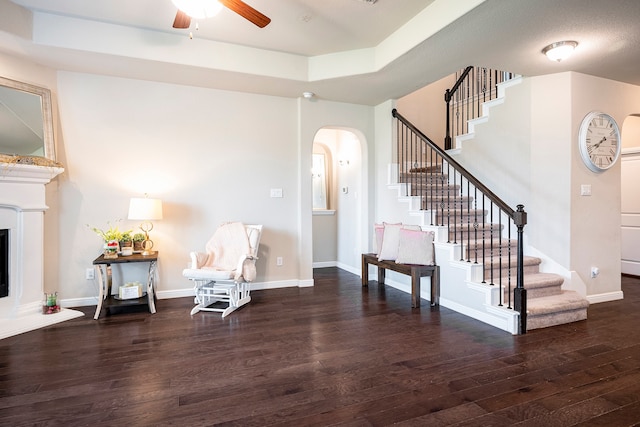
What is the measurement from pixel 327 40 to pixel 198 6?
1795 mm

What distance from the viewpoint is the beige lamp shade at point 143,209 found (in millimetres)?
3736

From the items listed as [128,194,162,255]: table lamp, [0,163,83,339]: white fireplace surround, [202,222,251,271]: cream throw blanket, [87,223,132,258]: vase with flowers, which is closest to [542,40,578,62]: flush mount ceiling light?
[202,222,251,271]: cream throw blanket

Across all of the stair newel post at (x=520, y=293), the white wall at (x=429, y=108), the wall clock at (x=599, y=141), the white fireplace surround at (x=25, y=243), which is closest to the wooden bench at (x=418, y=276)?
the stair newel post at (x=520, y=293)

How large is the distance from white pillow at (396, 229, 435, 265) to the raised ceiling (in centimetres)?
185

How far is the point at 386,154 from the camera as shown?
504 cm

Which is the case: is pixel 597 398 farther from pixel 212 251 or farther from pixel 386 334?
pixel 212 251

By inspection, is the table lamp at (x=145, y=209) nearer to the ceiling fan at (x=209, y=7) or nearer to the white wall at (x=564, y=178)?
the ceiling fan at (x=209, y=7)

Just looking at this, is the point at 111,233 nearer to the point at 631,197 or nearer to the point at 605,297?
the point at 605,297

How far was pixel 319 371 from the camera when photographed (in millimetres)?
2365

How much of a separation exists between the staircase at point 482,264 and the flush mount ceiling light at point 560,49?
1.04 m

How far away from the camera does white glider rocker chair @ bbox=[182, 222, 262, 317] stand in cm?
362

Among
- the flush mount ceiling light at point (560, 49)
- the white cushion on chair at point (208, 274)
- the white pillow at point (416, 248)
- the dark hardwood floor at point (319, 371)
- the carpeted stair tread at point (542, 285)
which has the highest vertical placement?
the flush mount ceiling light at point (560, 49)

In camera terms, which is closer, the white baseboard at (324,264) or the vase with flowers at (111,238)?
the vase with flowers at (111,238)

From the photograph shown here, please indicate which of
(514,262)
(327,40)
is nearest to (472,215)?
(514,262)
